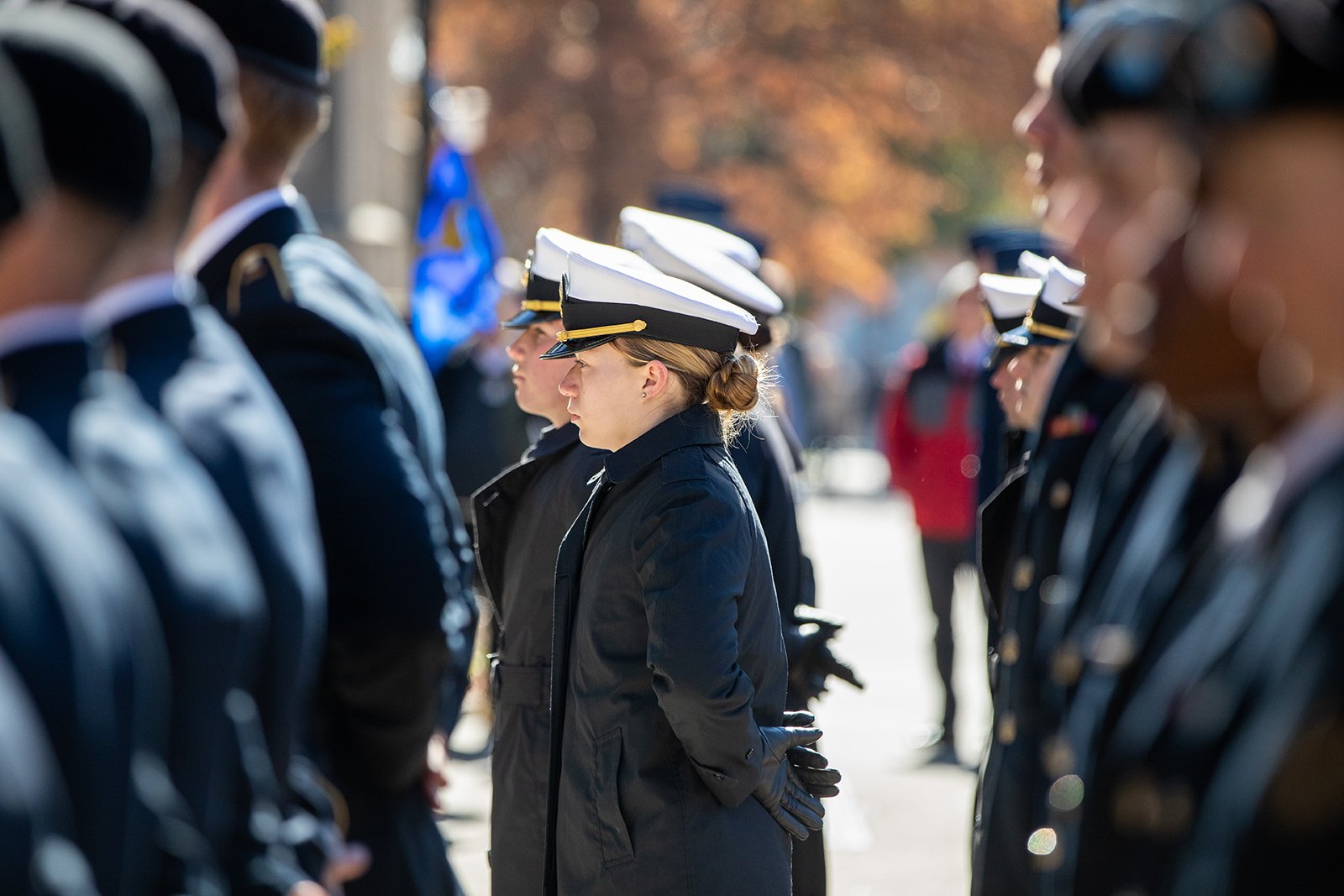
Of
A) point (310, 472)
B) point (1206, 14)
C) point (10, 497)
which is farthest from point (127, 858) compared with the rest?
point (1206, 14)

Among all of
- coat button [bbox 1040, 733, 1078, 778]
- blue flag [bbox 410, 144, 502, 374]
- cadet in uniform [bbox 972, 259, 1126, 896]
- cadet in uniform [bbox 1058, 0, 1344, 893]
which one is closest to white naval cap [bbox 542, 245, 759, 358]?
cadet in uniform [bbox 972, 259, 1126, 896]

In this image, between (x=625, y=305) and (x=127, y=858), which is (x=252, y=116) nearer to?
(x=625, y=305)

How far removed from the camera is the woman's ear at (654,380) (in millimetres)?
3637

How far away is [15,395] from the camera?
5.80 feet

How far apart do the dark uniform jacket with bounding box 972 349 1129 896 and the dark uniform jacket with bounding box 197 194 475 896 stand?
963 millimetres

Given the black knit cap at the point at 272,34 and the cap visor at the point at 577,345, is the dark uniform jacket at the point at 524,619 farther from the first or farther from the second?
the black knit cap at the point at 272,34

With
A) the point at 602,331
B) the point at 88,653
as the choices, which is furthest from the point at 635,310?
the point at 88,653

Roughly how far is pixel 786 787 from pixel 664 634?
513 mm

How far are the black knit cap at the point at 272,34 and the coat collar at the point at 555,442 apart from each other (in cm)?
143

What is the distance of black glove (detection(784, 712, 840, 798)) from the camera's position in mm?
3697

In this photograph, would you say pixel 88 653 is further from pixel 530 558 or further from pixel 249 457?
pixel 530 558

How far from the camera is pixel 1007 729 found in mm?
2604

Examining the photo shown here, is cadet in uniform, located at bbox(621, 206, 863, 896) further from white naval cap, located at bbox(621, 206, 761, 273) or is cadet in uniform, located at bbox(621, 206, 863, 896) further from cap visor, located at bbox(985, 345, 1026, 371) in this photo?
cap visor, located at bbox(985, 345, 1026, 371)

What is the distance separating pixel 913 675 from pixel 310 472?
8399 mm
